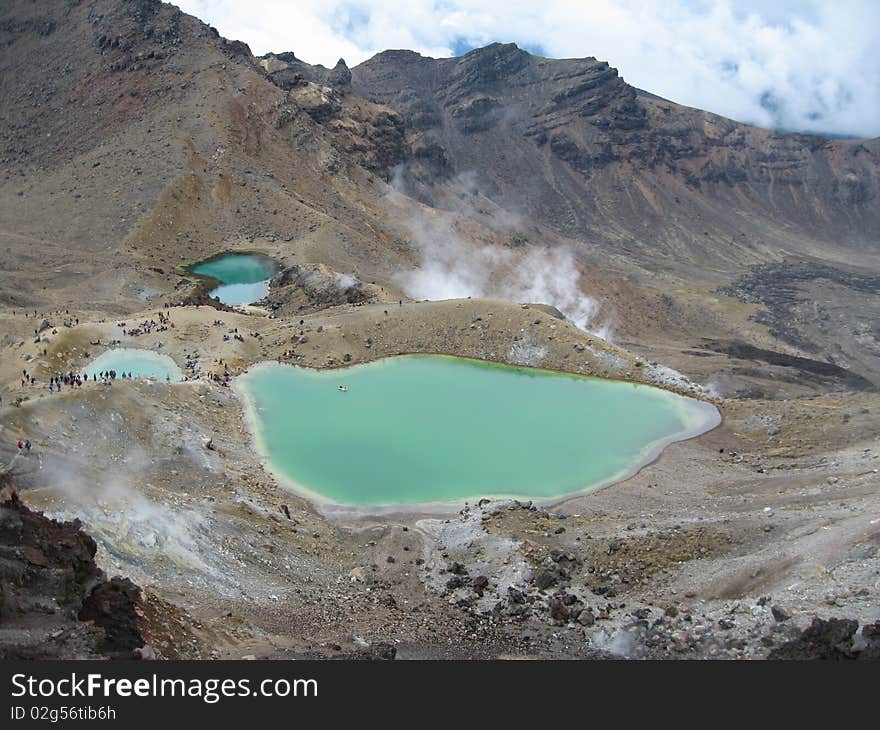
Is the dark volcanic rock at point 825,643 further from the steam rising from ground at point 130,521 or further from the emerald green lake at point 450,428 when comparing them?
the steam rising from ground at point 130,521

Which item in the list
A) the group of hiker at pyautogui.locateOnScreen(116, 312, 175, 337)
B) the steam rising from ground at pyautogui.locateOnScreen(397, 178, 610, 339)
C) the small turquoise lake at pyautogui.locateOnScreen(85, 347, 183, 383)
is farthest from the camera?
the steam rising from ground at pyautogui.locateOnScreen(397, 178, 610, 339)

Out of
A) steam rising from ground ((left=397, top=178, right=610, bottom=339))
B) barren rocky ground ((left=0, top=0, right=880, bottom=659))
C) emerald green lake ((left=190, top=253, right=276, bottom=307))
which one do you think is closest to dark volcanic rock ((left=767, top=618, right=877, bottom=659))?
barren rocky ground ((left=0, top=0, right=880, bottom=659))

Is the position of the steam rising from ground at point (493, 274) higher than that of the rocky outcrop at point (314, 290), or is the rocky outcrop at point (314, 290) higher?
the steam rising from ground at point (493, 274)

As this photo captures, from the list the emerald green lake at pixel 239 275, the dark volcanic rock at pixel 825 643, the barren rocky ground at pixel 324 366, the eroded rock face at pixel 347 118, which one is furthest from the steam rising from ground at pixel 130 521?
the eroded rock face at pixel 347 118

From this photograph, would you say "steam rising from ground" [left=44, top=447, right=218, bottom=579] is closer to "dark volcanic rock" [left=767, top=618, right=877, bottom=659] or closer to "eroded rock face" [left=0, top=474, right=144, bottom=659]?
"eroded rock face" [left=0, top=474, right=144, bottom=659]

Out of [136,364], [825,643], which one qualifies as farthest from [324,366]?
[825,643]

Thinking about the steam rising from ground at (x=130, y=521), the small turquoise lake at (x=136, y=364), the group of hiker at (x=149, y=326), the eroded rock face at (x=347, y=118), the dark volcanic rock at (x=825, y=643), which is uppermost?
the eroded rock face at (x=347, y=118)

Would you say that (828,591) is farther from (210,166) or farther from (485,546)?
(210,166)
